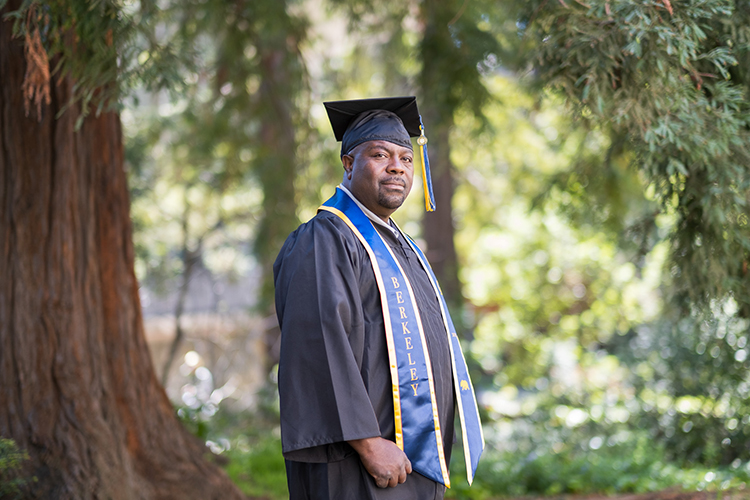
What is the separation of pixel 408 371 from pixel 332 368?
32 cm

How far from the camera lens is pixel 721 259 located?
3279mm

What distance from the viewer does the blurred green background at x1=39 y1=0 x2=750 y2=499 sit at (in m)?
2.98

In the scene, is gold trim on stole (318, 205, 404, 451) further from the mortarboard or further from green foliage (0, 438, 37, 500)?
green foliage (0, 438, 37, 500)

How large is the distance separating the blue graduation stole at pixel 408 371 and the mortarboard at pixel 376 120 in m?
0.31

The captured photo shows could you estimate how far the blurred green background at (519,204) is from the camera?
9.77 ft

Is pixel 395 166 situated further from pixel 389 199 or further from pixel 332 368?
pixel 332 368

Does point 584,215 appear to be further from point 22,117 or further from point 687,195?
point 22,117

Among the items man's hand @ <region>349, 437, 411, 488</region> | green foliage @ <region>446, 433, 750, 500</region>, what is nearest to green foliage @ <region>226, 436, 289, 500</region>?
green foliage @ <region>446, 433, 750, 500</region>

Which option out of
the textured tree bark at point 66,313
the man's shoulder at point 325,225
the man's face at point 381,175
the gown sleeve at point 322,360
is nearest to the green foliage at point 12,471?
the textured tree bark at point 66,313

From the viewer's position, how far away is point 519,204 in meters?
10.5

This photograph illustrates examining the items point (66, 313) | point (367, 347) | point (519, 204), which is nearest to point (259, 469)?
point (66, 313)

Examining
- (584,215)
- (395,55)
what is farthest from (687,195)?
(395,55)

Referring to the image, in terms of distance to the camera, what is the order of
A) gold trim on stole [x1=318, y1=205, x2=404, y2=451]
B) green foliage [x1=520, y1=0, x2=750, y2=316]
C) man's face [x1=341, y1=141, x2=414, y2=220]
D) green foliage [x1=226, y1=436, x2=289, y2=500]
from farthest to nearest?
green foliage [x1=226, y1=436, x2=289, y2=500]
green foliage [x1=520, y1=0, x2=750, y2=316]
man's face [x1=341, y1=141, x2=414, y2=220]
gold trim on stole [x1=318, y1=205, x2=404, y2=451]

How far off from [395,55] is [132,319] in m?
5.61
